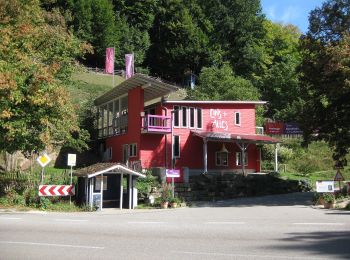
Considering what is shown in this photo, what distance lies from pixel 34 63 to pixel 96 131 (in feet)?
71.7

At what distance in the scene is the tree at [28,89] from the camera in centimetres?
2489

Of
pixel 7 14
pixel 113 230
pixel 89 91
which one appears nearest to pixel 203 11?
pixel 89 91

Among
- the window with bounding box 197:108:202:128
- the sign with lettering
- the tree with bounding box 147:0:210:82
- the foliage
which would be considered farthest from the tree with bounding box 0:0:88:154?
the tree with bounding box 147:0:210:82

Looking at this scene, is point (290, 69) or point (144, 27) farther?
point (144, 27)

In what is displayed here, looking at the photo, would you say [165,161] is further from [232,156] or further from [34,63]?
[34,63]

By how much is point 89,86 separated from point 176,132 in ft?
86.3

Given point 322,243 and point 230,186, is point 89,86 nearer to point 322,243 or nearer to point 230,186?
point 230,186

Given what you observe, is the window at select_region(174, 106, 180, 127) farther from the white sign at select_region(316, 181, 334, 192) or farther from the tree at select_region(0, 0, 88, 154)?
the white sign at select_region(316, 181, 334, 192)

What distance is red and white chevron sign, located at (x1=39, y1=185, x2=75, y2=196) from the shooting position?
26.5 metres

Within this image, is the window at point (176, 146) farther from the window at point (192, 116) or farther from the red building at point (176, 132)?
the window at point (192, 116)

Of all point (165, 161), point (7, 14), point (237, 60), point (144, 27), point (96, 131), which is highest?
point (144, 27)

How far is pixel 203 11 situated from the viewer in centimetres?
8631

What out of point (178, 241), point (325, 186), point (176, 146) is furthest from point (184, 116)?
point (178, 241)

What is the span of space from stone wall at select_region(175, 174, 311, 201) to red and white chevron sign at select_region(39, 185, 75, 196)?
9.41m
